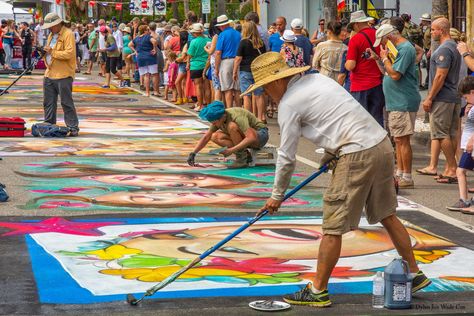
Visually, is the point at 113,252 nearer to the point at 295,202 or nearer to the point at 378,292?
the point at 378,292

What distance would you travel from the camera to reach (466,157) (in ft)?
35.1

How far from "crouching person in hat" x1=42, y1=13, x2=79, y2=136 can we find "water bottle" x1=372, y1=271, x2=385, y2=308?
10200mm

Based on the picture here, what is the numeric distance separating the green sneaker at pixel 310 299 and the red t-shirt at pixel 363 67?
6.77 meters

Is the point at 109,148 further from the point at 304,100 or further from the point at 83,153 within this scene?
the point at 304,100

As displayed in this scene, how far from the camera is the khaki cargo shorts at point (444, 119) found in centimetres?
1238

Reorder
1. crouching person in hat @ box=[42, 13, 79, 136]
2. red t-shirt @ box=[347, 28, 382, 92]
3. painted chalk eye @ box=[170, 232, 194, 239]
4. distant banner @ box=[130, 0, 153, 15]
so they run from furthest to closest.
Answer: distant banner @ box=[130, 0, 153, 15] → crouching person in hat @ box=[42, 13, 79, 136] → red t-shirt @ box=[347, 28, 382, 92] → painted chalk eye @ box=[170, 232, 194, 239]

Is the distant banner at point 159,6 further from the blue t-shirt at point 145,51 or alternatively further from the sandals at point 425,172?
the sandals at point 425,172

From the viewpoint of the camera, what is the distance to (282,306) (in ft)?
22.2

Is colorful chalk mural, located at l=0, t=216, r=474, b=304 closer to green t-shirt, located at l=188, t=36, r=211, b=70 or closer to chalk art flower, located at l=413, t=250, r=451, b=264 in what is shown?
chalk art flower, located at l=413, t=250, r=451, b=264

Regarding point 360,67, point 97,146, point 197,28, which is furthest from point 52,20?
point 197,28

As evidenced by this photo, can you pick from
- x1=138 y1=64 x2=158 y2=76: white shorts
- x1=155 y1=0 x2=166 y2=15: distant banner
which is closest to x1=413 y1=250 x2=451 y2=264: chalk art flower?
x1=138 y1=64 x2=158 y2=76: white shorts

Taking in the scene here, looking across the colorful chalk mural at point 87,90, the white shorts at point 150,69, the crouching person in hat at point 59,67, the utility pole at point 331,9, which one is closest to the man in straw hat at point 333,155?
the crouching person in hat at point 59,67

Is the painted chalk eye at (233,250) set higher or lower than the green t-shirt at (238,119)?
lower

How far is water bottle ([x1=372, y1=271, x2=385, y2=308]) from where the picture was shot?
6.78 meters
